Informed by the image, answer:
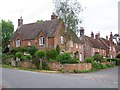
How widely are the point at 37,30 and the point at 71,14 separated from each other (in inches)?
379

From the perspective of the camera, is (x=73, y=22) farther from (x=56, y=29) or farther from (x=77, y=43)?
(x=77, y=43)

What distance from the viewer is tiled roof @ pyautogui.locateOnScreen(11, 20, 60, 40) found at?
191 feet

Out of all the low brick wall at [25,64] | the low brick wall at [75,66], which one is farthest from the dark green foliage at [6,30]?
the low brick wall at [75,66]

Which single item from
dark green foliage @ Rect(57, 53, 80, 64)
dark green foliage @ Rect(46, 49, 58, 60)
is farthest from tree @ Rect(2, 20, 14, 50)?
dark green foliage @ Rect(57, 53, 80, 64)

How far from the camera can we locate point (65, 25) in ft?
185

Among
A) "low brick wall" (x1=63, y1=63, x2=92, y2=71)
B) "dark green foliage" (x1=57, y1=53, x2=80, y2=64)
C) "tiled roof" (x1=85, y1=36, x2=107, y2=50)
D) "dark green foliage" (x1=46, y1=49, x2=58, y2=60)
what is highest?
"tiled roof" (x1=85, y1=36, x2=107, y2=50)

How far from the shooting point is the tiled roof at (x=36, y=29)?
191ft

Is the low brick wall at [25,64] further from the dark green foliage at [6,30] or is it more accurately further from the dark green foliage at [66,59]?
the dark green foliage at [6,30]

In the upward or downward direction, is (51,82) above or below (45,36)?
below

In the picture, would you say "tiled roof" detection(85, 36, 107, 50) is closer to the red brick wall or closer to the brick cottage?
the brick cottage

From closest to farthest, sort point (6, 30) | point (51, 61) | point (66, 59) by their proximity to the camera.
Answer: point (51, 61) → point (66, 59) → point (6, 30)

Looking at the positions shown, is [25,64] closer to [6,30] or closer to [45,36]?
[45,36]

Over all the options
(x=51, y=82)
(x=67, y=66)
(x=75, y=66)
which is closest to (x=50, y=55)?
(x=67, y=66)

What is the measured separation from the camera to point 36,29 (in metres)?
62.4
